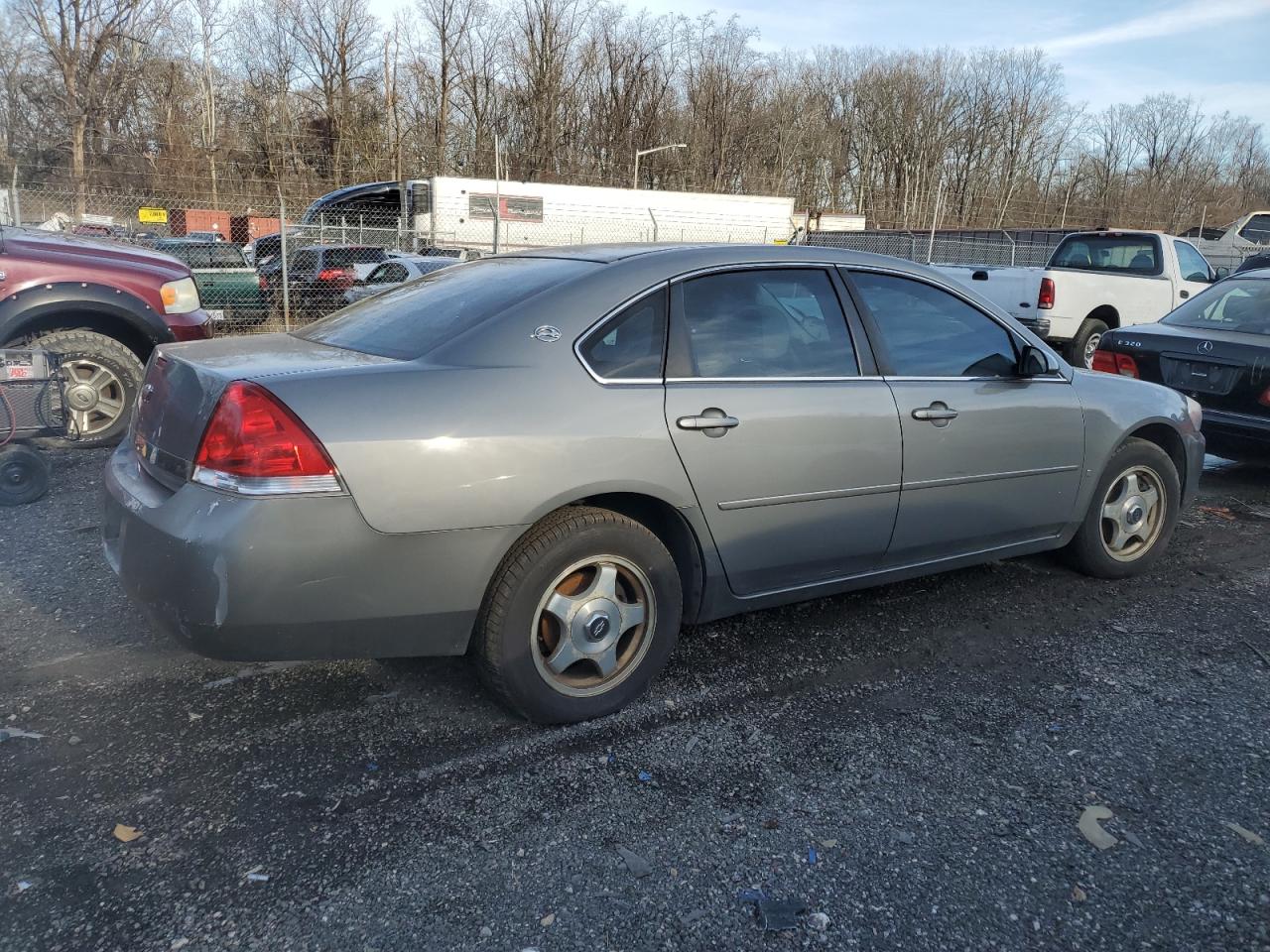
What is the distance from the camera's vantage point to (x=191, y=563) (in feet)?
8.46

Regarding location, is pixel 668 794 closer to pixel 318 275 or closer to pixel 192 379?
pixel 192 379

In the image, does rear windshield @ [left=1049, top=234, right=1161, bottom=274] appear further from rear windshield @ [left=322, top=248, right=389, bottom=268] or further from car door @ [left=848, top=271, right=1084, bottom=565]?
rear windshield @ [left=322, top=248, right=389, bottom=268]

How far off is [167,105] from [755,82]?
31.5 metres

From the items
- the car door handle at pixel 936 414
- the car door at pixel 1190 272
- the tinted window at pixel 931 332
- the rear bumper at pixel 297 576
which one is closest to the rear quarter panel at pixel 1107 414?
the tinted window at pixel 931 332

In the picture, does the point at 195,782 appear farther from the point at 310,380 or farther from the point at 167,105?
the point at 167,105

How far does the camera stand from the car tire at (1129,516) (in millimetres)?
4500

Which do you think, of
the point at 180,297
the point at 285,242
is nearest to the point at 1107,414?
the point at 180,297

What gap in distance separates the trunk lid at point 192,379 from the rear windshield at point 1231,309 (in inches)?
249

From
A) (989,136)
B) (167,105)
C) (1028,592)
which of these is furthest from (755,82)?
(1028,592)

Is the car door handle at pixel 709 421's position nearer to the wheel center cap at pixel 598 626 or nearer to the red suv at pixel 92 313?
the wheel center cap at pixel 598 626

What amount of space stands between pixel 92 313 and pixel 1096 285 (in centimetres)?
1092

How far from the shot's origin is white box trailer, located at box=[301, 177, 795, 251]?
26969 mm

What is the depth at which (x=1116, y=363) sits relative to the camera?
690 cm

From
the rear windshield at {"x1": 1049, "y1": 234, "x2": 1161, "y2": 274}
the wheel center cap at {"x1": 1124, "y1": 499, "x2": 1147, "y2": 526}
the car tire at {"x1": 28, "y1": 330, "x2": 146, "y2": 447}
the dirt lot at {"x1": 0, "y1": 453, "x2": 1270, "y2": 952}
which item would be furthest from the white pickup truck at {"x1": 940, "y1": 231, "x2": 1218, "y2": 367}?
the car tire at {"x1": 28, "y1": 330, "x2": 146, "y2": 447}
